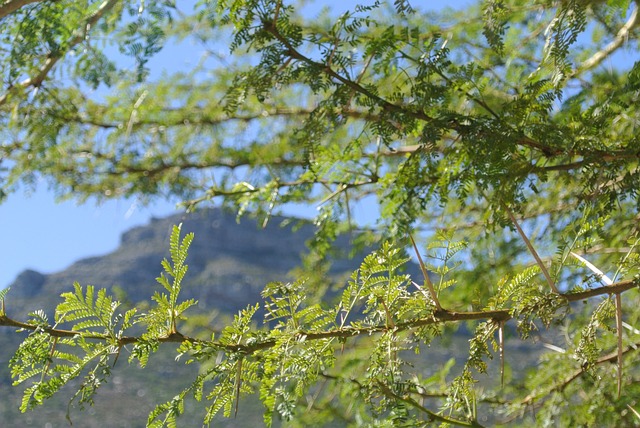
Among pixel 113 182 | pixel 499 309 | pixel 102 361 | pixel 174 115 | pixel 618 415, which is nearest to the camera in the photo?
pixel 102 361

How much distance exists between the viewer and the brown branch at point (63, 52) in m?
1.90

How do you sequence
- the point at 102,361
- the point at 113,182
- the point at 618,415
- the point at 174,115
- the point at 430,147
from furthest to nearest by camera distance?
the point at 113,182 → the point at 174,115 → the point at 618,415 → the point at 430,147 → the point at 102,361

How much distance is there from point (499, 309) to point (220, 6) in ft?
2.22

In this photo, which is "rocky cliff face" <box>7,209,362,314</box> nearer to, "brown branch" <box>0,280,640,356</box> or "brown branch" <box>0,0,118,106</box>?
"brown branch" <box>0,0,118,106</box>

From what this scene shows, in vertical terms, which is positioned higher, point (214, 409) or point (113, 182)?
point (113, 182)

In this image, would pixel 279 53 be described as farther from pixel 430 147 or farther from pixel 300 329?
pixel 300 329

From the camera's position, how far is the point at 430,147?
1.33 m

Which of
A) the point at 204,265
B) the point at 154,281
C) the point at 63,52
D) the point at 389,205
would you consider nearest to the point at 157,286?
the point at 154,281

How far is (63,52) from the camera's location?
1.98 metres

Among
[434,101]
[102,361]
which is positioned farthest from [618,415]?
[102,361]

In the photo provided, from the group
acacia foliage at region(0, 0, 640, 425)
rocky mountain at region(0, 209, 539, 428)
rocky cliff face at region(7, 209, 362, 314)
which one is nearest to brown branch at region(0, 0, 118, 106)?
acacia foliage at region(0, 0, 640, 425)

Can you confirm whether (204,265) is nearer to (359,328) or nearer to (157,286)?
(157,286)

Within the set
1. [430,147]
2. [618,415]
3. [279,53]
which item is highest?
[279,53]

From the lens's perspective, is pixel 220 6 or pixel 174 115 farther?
pixel 174 115
